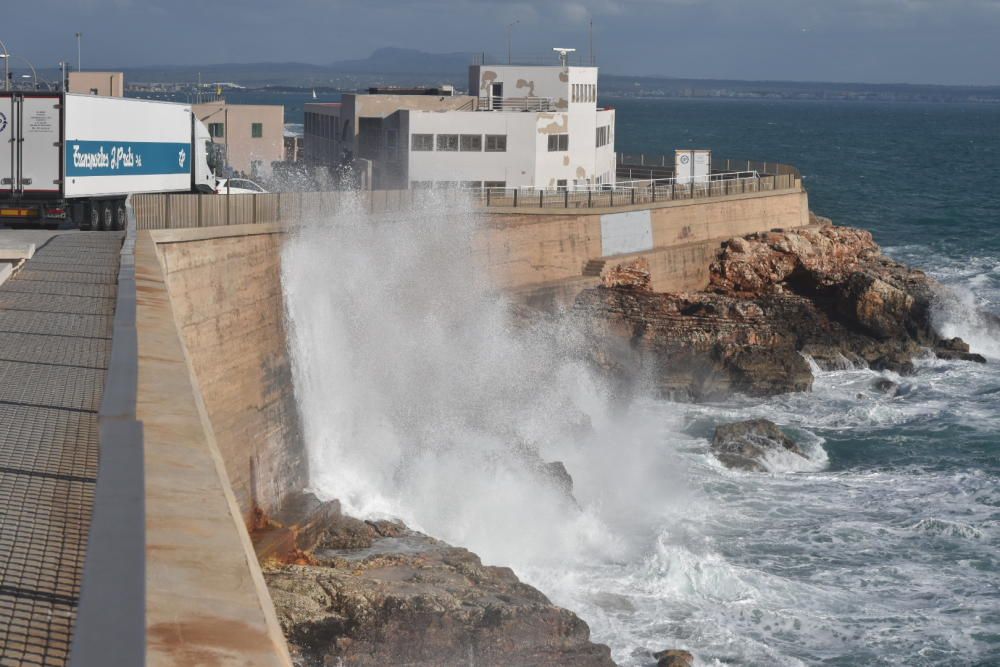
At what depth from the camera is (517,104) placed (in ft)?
165

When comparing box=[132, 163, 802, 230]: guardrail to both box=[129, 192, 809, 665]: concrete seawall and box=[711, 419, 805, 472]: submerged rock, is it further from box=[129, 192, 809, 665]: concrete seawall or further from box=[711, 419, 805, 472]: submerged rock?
box=[711, 419, 805, 472]: submerged rock

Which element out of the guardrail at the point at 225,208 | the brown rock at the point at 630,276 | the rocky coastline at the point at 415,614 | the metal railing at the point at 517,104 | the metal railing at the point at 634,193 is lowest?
the rocky coastline at the point at 415,614

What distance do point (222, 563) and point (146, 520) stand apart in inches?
22.4

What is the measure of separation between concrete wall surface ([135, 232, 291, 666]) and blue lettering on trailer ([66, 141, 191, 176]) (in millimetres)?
17866

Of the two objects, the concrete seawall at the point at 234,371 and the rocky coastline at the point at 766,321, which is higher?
the concrete seawall at the point at 234,371

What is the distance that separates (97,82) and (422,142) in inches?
850

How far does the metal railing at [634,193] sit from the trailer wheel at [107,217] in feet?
41.5

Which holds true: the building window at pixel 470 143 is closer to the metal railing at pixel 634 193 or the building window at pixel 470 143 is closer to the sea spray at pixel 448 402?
the metal railing at pixel 634 193

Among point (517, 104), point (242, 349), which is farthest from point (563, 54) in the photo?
point (242, 349)

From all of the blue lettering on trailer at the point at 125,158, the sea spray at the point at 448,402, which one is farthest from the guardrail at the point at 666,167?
the blue lettering on trailer at the point at 125,158

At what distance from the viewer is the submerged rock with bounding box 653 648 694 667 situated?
16.9m

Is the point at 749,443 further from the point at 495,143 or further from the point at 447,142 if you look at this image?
the point at 447,142

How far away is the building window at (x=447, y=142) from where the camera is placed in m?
45.3

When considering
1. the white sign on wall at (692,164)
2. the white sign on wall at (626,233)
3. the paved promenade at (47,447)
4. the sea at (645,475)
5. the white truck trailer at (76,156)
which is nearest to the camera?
the paved promenade at (47,447)
